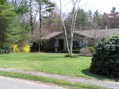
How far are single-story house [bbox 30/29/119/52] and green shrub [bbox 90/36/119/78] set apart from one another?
775 inches

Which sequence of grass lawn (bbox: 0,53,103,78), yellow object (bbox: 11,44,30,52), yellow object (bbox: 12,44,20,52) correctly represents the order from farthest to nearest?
yellow object (bbox: 11,44,30,52)
yellow object (bbox: 12,44,20,52)
grass lawn (bbox: 0,53,103,78)

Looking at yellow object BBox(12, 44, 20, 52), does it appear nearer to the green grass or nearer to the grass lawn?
the grass lawn

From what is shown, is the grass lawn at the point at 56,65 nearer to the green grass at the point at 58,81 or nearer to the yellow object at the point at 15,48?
the green grass at the point at 58,81

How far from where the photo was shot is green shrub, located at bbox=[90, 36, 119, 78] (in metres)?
12.4

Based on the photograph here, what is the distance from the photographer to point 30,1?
153ft

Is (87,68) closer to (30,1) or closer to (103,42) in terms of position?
(103,42)

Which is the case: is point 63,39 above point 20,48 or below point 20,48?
above

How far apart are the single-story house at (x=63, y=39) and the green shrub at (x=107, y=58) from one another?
19.7m

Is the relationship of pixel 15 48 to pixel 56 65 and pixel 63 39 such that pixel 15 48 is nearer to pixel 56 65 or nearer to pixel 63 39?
pixel 63 39

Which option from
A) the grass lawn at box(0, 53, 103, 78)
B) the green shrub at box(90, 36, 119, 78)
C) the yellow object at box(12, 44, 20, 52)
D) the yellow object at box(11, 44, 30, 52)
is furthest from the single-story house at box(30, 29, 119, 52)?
the green shrub at box(90, 36, 119, 78)

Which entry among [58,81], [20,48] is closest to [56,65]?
[58,81]

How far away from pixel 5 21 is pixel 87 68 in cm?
2156

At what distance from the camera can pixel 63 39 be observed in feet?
133

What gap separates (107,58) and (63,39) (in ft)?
91.8
